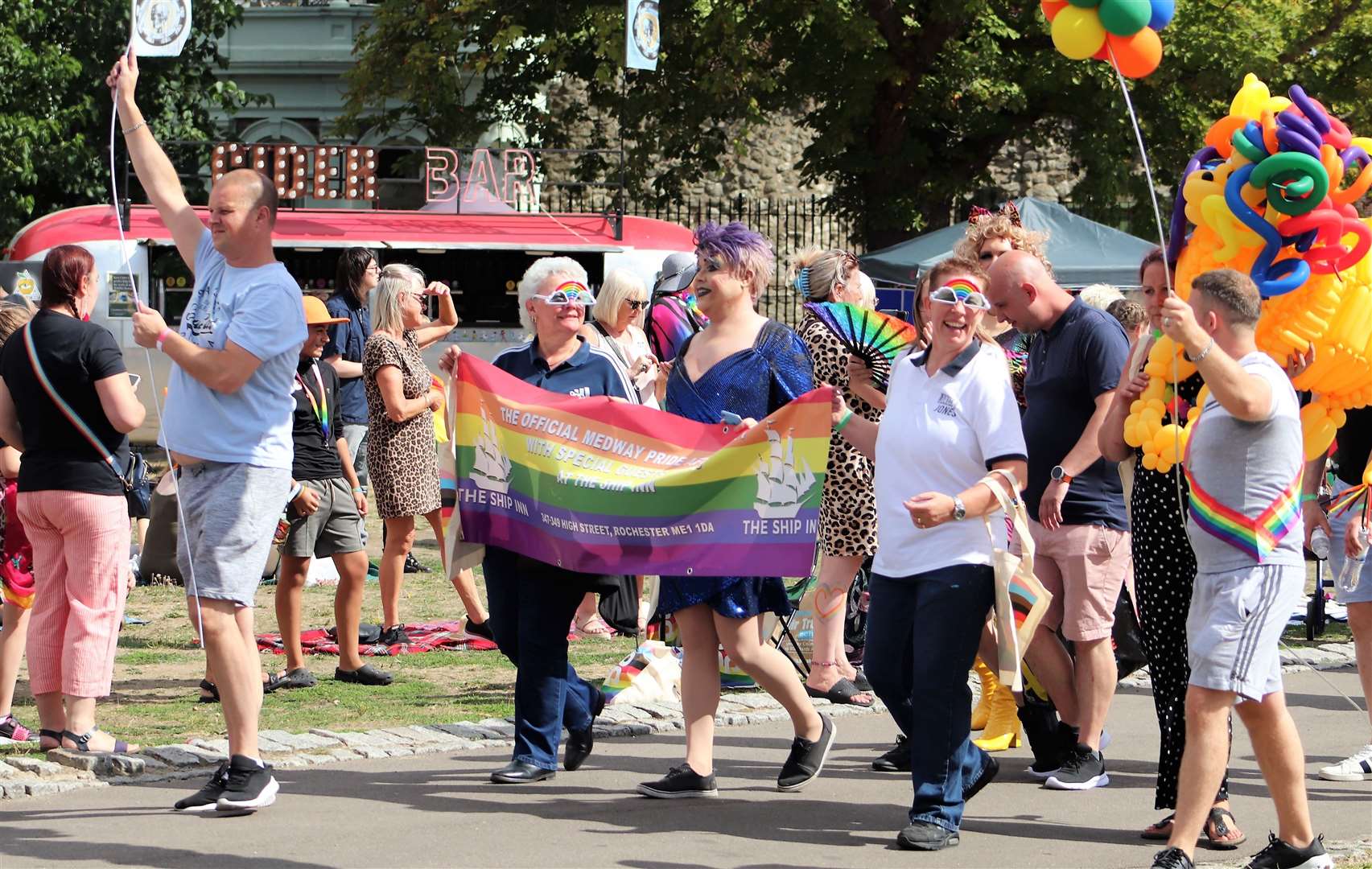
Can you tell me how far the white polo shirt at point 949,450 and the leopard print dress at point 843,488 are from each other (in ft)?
8.10

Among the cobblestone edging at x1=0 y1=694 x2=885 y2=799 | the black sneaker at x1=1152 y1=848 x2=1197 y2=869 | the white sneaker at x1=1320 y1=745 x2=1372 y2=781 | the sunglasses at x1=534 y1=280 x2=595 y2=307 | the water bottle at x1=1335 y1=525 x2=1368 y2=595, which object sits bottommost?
the cobblestone edging at x1=0 y1=694 x2=885 y2=799

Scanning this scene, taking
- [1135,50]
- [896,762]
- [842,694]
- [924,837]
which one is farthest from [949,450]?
[842,694]

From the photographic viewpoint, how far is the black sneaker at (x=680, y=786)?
20.6 ft

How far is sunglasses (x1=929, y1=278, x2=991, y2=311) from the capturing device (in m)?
5.61

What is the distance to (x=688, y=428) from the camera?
254 inches

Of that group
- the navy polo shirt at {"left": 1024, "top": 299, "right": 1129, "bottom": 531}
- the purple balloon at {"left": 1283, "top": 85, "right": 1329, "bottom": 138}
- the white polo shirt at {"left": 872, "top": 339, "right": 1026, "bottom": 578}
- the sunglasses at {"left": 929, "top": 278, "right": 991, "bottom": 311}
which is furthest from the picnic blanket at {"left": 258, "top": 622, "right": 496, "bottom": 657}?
the purple balloon at {"left": 1283, "top": 85, "right": 1329, "bottom": 138}

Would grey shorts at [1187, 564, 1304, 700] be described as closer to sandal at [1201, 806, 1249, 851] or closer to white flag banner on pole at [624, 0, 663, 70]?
sandal at [1201, 806, 1249, 851]

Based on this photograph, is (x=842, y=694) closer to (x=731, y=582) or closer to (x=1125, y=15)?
(x=731, y=582)

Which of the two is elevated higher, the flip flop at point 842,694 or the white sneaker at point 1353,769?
the white sneaker at point 1353,769

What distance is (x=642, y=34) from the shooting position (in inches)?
910

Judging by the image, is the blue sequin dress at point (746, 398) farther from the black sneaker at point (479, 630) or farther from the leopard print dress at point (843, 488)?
the black sneaker at point (479, 630)

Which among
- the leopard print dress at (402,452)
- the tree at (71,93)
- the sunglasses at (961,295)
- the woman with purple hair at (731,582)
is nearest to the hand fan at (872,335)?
the woman with purple hair at (731,582)

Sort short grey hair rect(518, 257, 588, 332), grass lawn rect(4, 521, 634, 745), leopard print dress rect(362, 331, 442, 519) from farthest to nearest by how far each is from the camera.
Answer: leopard print dress rect(362, 331, 442, 519), grass lawn rect(4, 521, 634, 745), short grey hair rect(518, 257, 588, 332)

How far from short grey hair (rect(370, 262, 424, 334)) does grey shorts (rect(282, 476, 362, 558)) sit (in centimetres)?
89
